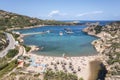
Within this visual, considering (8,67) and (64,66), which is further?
(64,66)

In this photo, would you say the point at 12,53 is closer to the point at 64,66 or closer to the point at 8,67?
the point at 8,67

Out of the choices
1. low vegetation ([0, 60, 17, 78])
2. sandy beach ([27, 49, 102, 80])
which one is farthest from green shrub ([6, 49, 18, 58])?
low vegetation ([0, 60, 17, 78])

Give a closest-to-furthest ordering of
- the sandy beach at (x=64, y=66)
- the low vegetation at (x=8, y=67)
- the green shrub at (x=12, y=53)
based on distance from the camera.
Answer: the low vegetation at (x=8, y=67)
the sandy beach at (x=64, y=66)
the green shrub at (x=12, y=53)

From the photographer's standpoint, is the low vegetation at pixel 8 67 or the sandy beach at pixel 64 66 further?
the sandy beach at pixel 64 66

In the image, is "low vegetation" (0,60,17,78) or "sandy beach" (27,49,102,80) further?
"sandy beach" (27,49,102,80)

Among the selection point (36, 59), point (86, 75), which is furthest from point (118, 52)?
point (36, 59)

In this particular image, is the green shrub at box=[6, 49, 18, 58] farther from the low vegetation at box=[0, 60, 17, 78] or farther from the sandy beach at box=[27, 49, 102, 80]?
the low vegetation at box=[0, 60, 17, 78]

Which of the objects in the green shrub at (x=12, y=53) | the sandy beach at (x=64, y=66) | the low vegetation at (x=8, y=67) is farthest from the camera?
the green shrub at (x=12, y=53)

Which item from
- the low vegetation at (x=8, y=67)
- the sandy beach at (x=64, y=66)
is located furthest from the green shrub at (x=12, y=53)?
the low vegetation at (x=8, y=67)

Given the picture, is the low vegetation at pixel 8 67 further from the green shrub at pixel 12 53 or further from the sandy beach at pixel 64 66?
the green shrub at pixel 12 53

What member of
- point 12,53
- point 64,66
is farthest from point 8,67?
point 12,53

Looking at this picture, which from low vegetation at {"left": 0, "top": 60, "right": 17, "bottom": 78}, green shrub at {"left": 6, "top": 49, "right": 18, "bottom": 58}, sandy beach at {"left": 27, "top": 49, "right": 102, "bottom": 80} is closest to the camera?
low vegetation at {"left": 0, "top": 60, "right": 17, "bottom": 78}

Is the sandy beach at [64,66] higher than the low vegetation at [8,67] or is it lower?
lower
